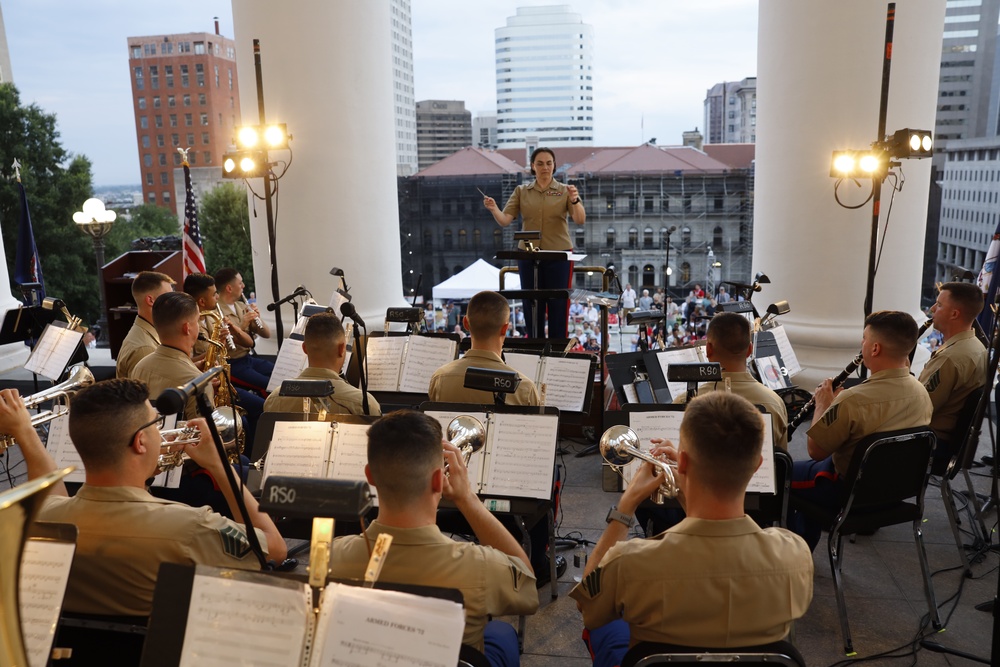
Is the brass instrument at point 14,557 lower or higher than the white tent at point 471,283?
higher

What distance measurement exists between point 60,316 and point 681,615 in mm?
6826

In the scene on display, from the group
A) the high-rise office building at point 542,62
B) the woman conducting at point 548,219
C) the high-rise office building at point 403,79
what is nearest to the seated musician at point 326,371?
the woman conducting at point 548,219

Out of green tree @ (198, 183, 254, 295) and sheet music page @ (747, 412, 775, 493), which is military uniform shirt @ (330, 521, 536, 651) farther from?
green tree @ (198, 183, 254, 295)

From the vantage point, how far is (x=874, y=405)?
3.78 meters


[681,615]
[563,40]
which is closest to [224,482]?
[681,615]

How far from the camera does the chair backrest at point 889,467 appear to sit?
348 cm

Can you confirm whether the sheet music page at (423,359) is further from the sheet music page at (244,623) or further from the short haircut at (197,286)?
the sheet music page at (244,623)

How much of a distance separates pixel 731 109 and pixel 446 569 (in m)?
21.8

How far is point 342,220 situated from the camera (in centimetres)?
769

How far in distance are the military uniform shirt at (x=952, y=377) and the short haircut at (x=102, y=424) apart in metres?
4.36

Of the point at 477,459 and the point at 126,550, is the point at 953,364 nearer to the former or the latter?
the point at 477,459

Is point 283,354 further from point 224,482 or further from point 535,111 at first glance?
point 535,111

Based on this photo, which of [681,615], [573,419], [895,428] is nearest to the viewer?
[681,615]

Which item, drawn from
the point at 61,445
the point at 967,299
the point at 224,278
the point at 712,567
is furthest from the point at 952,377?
the point at 224,278
